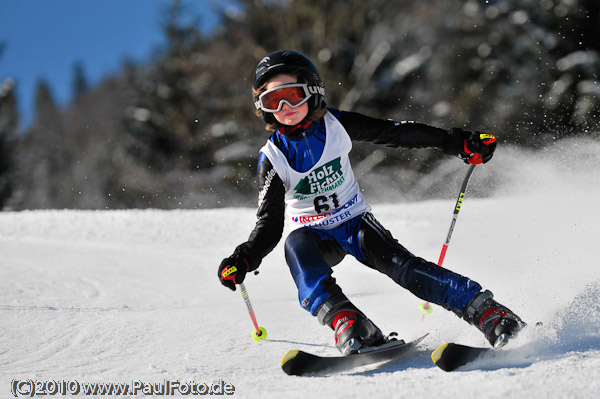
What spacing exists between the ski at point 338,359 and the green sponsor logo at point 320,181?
0.86 m

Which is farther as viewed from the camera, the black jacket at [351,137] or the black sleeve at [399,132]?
the black sleeve at [399,132]

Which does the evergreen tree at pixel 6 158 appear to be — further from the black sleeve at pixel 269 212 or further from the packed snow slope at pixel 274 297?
the black sleeve at pixel 269 212

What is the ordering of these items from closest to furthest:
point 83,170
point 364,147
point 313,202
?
point 313,202 → point 364,147 → point 83,170

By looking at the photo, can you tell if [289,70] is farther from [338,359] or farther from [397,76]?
[397,76]

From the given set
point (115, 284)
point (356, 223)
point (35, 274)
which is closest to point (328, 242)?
point (356, 223)

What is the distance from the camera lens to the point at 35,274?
4.50 meters

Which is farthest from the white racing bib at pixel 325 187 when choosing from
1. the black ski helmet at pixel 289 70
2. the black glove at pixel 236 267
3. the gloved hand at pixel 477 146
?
the gloved hand at pixel 477 146

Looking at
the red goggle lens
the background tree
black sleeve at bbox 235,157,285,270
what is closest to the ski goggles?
the red goggle lens

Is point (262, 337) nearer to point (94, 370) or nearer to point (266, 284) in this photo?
point (94, 370)

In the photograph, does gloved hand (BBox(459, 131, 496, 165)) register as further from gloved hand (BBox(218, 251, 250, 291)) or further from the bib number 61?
gloved hand (BBox(218, 251, 250, 291))

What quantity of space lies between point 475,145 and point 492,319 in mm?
1033

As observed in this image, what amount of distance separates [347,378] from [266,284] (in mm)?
2581

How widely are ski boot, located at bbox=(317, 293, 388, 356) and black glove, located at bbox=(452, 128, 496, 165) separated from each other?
3.54 ft

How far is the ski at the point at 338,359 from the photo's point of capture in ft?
7.47
